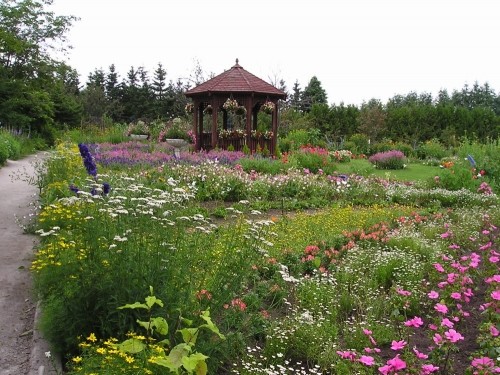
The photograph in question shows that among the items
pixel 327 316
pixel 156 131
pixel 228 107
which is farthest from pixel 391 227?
pixel 156 131

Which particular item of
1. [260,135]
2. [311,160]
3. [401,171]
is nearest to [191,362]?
[311,160]

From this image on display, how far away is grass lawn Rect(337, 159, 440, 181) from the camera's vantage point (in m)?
15.0

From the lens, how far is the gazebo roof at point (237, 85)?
16.6 m

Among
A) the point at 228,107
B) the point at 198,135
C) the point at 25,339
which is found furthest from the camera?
the point at 198,135

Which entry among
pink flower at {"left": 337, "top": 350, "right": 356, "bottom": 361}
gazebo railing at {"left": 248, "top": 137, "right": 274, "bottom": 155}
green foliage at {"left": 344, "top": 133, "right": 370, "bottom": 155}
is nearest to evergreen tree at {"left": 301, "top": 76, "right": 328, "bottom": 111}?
green foliage at {"left": 344, "top": 133, "right": 370, "bottom": 155}

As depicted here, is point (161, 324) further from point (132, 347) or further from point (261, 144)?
point (261, 144)

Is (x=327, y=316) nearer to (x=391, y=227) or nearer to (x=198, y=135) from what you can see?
(x=391, y=227)

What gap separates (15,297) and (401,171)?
15.6 m

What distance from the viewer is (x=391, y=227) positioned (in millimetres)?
7906

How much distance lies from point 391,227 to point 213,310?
Result: 5242 mm

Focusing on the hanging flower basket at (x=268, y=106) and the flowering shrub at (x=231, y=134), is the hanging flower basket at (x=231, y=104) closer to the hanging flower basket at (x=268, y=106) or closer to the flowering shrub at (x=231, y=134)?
the flowering shrub at (x=231, y=134)

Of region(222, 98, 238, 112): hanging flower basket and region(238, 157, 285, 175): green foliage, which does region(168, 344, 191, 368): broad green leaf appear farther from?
region(222, 98, 238, 112): hanging flower basket

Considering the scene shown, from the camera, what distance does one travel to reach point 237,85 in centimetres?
1694

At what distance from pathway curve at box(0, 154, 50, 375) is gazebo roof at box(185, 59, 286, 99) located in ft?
31.0
